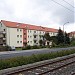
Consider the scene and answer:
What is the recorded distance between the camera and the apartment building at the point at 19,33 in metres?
85.6

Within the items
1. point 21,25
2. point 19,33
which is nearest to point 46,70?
point 19,33

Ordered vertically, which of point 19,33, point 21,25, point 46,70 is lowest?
point 46,70

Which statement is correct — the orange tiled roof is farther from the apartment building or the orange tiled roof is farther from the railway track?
the railway track

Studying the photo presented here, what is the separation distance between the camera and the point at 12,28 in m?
87.1

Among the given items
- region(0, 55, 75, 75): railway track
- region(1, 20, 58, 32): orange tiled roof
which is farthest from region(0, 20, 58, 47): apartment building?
region(0, 55, 75, 75): railway track

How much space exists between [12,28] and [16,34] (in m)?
2.93

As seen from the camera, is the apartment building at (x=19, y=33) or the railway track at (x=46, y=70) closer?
the railway track at (x=46, y=70)

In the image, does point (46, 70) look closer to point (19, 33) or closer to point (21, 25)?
point (19, 33)

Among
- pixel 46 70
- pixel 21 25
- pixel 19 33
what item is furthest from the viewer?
pixel 21 25

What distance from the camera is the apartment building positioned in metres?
85.6

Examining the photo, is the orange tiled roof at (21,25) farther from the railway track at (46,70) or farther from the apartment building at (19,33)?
the railway track at (46,70)

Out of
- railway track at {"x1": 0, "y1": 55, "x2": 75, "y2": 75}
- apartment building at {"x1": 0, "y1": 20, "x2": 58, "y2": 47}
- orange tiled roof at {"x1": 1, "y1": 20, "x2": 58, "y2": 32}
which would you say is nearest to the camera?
railway track at {"x1": 0, "y1": 55, "x2": 75, "y2": 75}

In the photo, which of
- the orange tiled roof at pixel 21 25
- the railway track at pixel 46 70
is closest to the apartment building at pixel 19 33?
the orange tiled roof at pixel 21 25

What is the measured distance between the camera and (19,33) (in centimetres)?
9056
